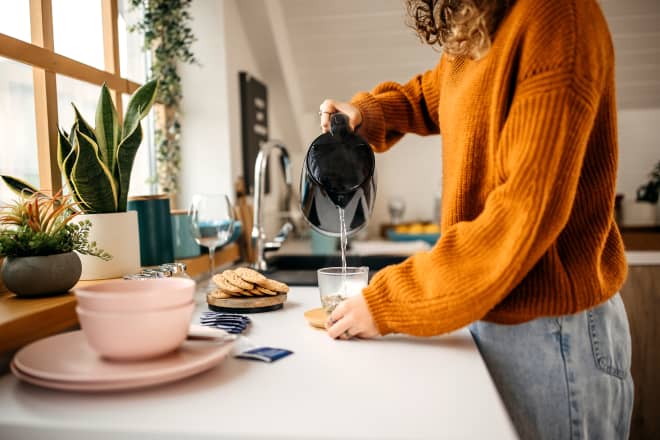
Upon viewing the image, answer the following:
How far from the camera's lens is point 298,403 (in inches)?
28.0

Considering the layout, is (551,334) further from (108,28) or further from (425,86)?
(108,28)

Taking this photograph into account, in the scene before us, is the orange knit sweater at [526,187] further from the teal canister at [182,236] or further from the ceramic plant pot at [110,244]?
the teal canister at [182,236]

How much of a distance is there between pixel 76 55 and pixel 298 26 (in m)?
1.63

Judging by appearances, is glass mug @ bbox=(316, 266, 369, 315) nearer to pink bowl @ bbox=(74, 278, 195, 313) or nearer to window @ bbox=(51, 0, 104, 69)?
pink bowl @ bbox=(74, 278, 195, 313)

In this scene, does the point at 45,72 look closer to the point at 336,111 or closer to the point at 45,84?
the point at 45,84

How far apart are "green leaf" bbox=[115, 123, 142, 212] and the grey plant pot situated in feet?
0.95

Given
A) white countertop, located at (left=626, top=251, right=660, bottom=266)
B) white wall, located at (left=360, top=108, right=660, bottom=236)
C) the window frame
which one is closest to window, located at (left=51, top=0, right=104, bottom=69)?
the window frame

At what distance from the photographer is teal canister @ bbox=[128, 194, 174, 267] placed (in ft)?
4.93

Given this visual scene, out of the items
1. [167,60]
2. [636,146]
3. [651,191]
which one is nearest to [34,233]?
[167,60]

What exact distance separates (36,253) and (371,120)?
0.72 m

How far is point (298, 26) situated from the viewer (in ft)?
10.0

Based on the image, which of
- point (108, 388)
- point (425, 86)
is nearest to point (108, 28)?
point (425, 86)

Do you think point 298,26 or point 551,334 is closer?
point 551,334

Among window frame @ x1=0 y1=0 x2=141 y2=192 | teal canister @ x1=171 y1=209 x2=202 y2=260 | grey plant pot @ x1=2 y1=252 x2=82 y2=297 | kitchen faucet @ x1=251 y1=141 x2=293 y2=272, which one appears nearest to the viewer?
grey plant pot @ x1=2 y1=252 x2=82 y2=297
